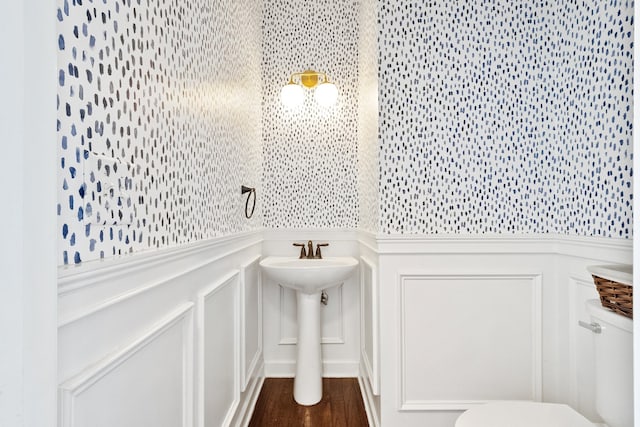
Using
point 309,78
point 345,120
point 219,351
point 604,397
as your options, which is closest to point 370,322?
point 219,351

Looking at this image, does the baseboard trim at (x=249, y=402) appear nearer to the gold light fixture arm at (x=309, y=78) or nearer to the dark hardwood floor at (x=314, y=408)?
the dark hardwood floor at (x=314, y=408)

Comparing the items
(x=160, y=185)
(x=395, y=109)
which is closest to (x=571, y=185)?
(x=395, y=109)

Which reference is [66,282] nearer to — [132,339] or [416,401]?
[132,339]

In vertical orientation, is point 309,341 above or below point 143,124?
below

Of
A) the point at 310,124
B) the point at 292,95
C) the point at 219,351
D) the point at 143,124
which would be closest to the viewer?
the point at 143,124

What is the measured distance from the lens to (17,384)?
510 millimetres

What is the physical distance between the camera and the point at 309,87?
2469 mm

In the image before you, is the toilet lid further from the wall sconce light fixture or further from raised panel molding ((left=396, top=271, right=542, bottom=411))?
the wall sconce light fixture

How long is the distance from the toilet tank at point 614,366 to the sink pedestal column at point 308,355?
133 centimetres

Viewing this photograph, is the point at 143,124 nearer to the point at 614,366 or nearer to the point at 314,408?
the point at 614,366

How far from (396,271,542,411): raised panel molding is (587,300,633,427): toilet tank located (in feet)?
1.68

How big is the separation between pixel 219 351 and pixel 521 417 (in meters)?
1.09

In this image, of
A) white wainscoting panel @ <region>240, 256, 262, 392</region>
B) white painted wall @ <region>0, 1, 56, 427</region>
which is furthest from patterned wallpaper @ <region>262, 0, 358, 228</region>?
white painted wall @ <region>0, 1, 56, 427</region>

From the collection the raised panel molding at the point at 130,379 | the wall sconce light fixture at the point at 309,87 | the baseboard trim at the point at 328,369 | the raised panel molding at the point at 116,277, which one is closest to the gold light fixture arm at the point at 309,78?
the wall sconce light fixture at the point at 309,87
